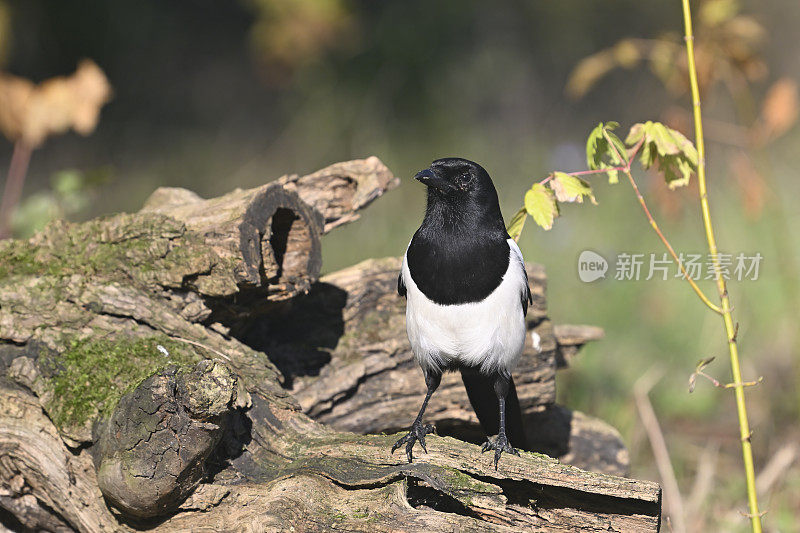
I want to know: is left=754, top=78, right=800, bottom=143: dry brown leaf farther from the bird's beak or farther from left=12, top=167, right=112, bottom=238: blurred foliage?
left=12, top=167, right=112, bottom=238: blurred foliage

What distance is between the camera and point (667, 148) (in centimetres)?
190

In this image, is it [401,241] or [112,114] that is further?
[112,114]

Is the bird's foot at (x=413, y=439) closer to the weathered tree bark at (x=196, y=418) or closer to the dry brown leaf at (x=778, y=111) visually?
the weathered tree bark at (x=196, y=418)

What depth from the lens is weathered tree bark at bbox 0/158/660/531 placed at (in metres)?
1.91

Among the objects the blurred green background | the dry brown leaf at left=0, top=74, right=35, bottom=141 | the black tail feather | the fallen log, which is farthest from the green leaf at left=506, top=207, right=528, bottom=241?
the dry brown leaf at left=0, top=74, right=35, bottom=141

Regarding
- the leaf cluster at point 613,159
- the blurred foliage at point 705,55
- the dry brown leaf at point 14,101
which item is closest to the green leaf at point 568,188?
the leaf cluster at point 613,159

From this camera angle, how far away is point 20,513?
2.15 metres

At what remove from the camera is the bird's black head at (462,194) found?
2.51 m

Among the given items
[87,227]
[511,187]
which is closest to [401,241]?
[511,187]

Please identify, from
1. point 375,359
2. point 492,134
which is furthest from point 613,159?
point 492,134

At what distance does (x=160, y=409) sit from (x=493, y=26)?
5074 mm

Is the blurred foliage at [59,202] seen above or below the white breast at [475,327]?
above

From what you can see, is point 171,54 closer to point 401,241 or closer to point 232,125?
point 232,125

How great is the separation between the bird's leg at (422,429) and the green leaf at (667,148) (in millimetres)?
912
